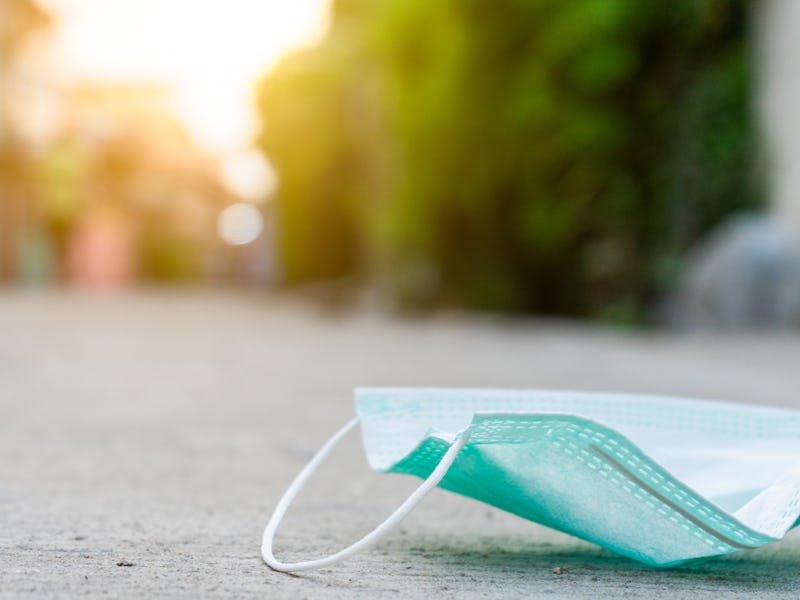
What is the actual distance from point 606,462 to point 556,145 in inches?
266

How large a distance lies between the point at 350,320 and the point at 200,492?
262 inches

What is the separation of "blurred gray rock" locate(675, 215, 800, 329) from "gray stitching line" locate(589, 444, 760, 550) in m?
5.18

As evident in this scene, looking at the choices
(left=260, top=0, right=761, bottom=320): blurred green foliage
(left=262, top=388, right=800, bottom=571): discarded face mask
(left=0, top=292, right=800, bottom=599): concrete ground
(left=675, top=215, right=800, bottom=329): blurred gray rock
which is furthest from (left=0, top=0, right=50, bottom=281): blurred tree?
(left=262, top=388, right=800, bottom=571): discarded face mask

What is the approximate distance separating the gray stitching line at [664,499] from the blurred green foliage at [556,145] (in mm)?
6053

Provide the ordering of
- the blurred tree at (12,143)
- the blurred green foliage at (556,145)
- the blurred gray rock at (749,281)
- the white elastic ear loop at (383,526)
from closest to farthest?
the white elastic ear loop at (383,526)
the blurred gray rock at (749,281)
the blurred green foliage at (556,145)
the blurred tree at (12,143)

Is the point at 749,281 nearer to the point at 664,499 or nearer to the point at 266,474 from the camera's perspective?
the point at 266,474

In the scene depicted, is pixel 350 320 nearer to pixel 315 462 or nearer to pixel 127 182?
pixel 315 462

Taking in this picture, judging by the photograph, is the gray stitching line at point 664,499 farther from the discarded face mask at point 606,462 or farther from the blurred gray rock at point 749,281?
the blurred gray rock at point 749,281

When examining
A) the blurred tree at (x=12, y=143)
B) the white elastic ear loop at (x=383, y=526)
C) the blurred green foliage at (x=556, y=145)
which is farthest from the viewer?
the blurred tree at (x=12, y=143)

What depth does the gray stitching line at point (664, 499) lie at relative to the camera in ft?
3.45

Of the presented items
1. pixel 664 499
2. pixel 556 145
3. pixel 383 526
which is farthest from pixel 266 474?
pixel 556 145

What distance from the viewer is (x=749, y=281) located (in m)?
6.09

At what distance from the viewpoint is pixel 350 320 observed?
27.6 feet

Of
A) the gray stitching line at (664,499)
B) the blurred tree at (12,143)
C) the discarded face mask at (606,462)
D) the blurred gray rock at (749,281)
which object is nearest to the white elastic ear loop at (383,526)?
the discarded face mask at (606,462)
